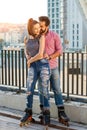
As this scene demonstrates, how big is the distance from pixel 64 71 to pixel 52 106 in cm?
79

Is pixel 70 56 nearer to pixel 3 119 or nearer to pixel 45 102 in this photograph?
pixel 45 102

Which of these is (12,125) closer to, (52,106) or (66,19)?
(52,106)

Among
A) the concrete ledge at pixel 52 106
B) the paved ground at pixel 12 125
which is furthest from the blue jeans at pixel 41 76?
the concrete ledge at pixel 52 106

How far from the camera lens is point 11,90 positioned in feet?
25.0

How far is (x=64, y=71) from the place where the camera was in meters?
6.66

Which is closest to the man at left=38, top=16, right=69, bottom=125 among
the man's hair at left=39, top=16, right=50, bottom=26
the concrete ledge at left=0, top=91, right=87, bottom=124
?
the man's hair at left=39, top=16, right=50, bottom=26

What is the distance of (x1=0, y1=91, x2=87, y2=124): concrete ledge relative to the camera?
5871mm

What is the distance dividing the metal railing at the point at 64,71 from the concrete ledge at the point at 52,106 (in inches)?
13.7

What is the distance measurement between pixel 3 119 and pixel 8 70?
1.65 meters

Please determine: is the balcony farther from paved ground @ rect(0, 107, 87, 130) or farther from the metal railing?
paved ground @ rect(0, 107, 87, 130)

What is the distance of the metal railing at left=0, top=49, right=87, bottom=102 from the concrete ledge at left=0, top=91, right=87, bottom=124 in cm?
35

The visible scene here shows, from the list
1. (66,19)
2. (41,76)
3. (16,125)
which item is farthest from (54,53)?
(66,19)

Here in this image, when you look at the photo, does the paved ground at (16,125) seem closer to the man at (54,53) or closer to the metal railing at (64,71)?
the man at (54,53)

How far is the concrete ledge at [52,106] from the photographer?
587 centimetres
